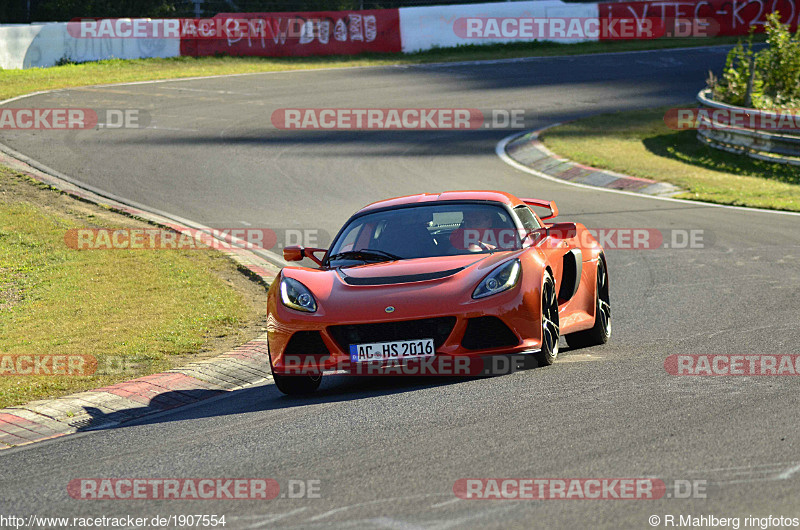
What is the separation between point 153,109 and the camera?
85.1 feet

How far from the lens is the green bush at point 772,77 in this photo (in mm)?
22438

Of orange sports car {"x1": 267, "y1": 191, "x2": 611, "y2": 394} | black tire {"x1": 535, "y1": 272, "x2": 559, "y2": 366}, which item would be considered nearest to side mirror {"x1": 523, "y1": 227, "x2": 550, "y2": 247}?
orange sports car {"x1": 267, "y1": 191, "x2": 611, "y2": 394}

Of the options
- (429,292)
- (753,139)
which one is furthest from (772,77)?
(429,292)

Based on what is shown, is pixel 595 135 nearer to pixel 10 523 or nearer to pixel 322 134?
pixel 322 134

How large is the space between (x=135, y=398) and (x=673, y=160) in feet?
50.6

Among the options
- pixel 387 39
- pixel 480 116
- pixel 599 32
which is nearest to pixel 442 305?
pixel 480 116

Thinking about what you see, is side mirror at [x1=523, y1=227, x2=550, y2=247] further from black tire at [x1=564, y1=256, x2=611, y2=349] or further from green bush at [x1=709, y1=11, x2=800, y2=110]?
green bush at [x1=709, y1=11, x2=800, y2=110]

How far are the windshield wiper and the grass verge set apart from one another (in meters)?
1.68

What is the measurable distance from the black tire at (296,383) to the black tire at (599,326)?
7.80 ft

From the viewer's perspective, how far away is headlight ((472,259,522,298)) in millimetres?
6796

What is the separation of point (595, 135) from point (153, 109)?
10910 millimetres

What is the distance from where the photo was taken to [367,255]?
7.72 m

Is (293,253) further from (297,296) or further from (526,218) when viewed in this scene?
(526,218)

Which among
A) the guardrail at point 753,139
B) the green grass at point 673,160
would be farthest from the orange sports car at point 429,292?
the guardrail at point 753,139
